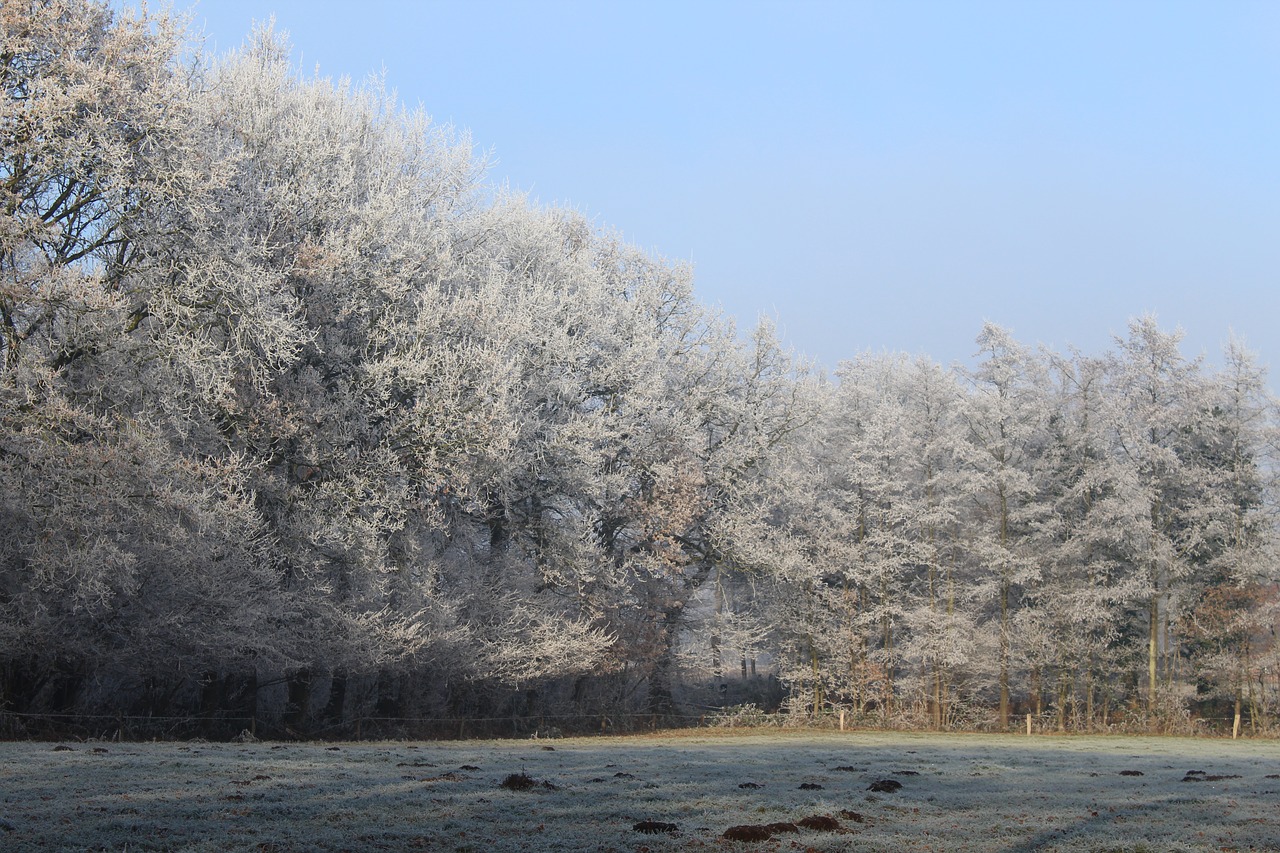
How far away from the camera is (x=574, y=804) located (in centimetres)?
1153

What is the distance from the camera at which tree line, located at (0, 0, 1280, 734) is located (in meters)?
21.5

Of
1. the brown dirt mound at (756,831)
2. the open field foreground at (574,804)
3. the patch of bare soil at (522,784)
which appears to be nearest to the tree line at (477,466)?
the open field foreground at (574,804)

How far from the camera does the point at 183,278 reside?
2364 centimetres

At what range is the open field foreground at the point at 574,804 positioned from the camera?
9031mm

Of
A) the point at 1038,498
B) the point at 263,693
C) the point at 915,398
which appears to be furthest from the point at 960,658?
the point at 263,693

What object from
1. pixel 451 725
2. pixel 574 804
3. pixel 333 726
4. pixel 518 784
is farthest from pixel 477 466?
pixel 574 804

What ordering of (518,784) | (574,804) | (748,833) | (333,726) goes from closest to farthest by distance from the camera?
1. (748,833)
2. (574,804)
3. (518,784)
4. (333,726)

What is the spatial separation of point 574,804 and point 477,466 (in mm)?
17264

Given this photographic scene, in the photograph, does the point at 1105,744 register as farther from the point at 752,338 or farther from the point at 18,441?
the point at 18,441

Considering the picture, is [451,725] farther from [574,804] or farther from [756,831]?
[756,831]

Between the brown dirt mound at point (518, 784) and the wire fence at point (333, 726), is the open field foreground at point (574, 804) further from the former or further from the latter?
the wire fence at point (333, 726)

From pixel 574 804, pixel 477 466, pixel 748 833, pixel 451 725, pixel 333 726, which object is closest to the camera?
pixel 748 833

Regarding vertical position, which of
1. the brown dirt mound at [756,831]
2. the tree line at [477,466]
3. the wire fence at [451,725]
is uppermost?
the tree line at [477,466]

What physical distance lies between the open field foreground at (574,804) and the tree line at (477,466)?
6.50 meters
